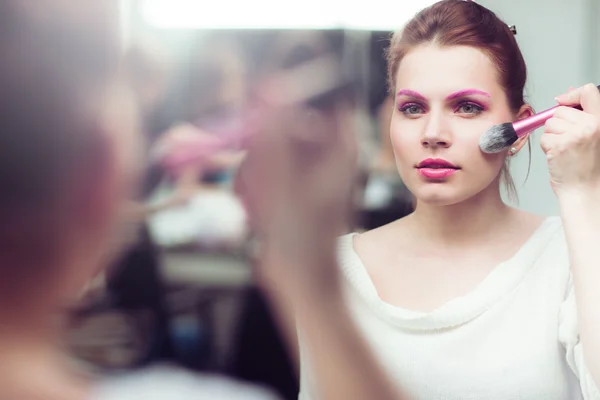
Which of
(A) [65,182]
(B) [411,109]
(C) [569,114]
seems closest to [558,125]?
(C) [569,114]

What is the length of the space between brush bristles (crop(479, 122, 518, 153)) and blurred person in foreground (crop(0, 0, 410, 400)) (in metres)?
0.24

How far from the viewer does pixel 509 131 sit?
456mm

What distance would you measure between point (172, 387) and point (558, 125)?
1.09ft

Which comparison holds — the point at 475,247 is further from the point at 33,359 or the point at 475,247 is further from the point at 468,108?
the point at 33,359

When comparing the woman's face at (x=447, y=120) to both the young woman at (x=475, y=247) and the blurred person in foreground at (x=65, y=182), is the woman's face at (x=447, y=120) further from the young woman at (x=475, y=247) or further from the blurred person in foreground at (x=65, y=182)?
the blurred person in foreground at (x=65, y=182)

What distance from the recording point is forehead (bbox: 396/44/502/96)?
Answer: 475 millimetres

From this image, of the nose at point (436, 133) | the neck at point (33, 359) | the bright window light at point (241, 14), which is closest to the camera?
the neck at point (33, 359)

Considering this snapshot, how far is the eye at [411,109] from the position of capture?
0.48 meters

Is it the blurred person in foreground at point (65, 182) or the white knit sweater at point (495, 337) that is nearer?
the blurred person in foreground at point (65, 182)

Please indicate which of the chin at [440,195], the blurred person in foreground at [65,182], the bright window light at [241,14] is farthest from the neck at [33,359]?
the chin at [440,195]

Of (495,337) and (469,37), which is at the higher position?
(469,37)

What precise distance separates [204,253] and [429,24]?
0.28 metres

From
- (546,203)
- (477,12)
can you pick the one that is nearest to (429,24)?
(477,12)

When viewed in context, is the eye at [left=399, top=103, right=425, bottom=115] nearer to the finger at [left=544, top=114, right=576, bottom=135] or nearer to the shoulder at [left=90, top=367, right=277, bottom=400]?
the finger at [left=544, top=114, right=576, bottom=135]
